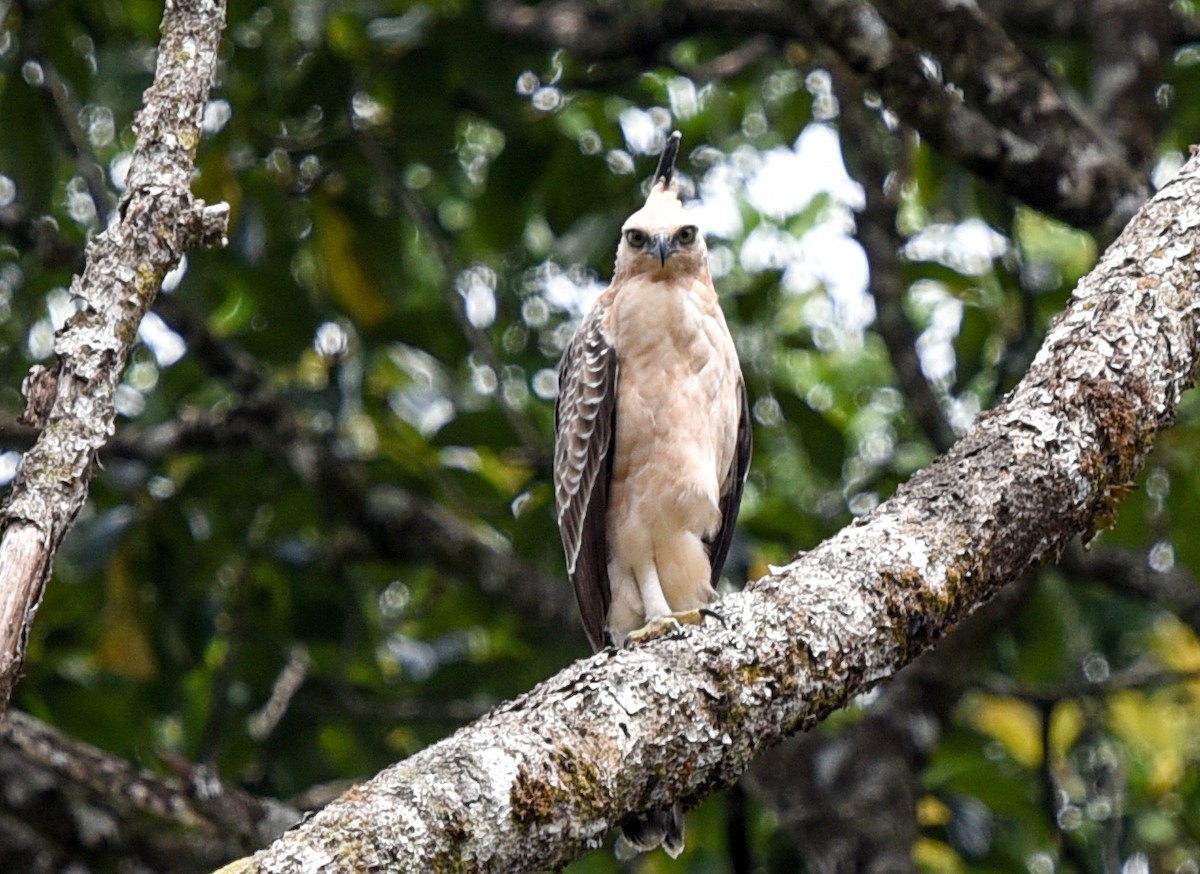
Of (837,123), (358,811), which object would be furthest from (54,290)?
(358,811)

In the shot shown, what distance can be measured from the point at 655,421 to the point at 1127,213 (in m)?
1.59

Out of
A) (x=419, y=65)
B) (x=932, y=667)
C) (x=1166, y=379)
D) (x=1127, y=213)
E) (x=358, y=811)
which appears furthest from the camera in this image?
(x=932, y=667)

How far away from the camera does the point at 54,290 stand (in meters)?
6.03

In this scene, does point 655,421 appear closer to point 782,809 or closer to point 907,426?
point 782,809

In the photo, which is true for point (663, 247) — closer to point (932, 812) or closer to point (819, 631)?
point (819, 631)

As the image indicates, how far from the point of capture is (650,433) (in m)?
5.14

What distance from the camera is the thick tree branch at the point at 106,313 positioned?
2.58 metres

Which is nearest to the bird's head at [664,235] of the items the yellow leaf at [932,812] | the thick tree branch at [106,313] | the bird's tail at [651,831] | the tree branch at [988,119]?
the tree branch at [988,119]

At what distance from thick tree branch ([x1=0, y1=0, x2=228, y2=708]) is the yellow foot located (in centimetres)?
105


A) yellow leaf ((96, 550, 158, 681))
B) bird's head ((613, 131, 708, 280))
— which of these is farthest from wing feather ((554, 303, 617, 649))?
yellow leaf ((96, 550, 158, 681))

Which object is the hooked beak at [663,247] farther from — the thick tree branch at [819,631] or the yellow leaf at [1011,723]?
the yellow leaf at [1011,723]

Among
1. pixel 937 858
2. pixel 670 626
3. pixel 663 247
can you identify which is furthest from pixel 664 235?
pixel 937 858

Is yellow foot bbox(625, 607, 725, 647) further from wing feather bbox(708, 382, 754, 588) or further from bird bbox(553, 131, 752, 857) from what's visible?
wing feather bbox(708, 382, 754, 588)

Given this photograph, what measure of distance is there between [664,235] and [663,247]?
40 millimetres
